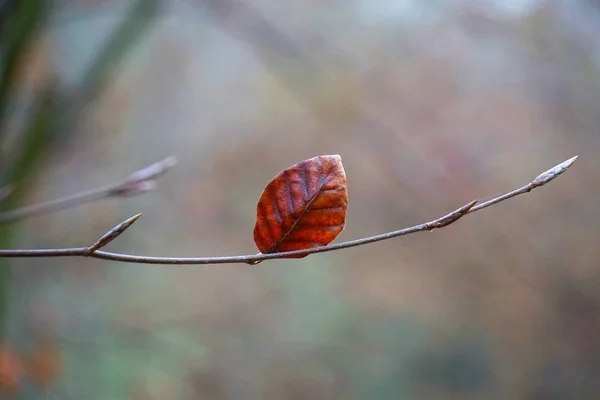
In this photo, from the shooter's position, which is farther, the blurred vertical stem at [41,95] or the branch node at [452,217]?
the blurred vertical stem at [41,95]

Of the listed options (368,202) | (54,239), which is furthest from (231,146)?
(54,239)

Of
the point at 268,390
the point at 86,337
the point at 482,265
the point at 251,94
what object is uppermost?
the point at 251,94

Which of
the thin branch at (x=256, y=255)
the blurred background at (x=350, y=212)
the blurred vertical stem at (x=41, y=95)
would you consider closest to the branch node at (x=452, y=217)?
the thin branch at (x=256, y=255)

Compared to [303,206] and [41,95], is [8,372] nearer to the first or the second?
[41,95]

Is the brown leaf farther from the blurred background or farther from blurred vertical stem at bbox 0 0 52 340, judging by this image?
the blurred background

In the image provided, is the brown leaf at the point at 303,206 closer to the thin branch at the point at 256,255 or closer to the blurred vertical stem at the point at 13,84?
the thin branch at the point at 256,255

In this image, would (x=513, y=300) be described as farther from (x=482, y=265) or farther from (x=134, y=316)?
(x=134, y=316)
